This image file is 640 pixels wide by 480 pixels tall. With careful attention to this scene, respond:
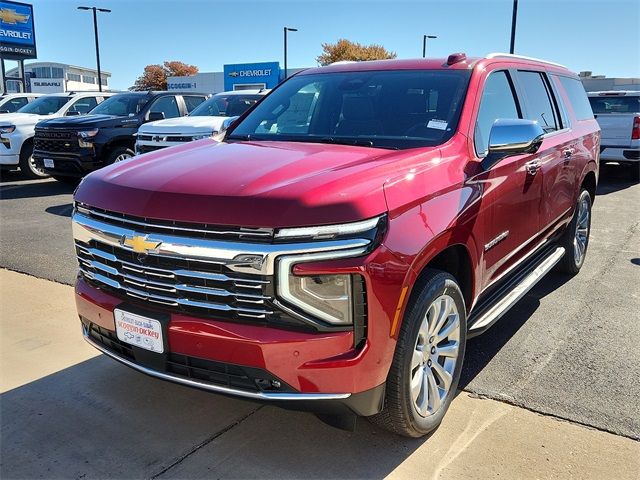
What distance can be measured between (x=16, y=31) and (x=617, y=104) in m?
32.2

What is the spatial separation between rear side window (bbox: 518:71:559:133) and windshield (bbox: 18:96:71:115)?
12.5 meters

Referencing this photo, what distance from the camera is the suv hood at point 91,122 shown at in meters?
10.4

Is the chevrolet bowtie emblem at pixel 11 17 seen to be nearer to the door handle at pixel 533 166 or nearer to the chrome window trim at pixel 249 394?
the door handle at pixel 533 166

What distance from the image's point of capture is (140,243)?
2590 mm

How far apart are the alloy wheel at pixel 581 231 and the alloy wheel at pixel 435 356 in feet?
10.4

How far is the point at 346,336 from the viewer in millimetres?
2387

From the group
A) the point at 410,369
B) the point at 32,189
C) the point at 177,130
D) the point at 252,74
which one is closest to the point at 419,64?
the point at 410,369

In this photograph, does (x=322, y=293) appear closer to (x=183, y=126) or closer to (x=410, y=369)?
(x=410, y=369)

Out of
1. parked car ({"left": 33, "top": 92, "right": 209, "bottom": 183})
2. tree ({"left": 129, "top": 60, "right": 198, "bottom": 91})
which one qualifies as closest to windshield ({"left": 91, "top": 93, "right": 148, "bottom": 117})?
parked car ({"left": 33, "top": 92, "right": 209, "bottom": 183})

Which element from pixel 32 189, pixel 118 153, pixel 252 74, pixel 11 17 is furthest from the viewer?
pixel 252 74

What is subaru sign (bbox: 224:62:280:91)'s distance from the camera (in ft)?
154

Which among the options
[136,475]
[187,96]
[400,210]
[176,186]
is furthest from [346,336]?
[187,96]

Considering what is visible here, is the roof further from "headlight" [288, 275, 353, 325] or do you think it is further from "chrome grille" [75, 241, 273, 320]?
"chrome grille" [75, 241, 273, 320]

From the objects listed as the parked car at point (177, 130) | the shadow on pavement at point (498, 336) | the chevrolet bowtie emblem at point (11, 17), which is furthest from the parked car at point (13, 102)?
the chevrolet bowtie emblem at point (11, 17)
